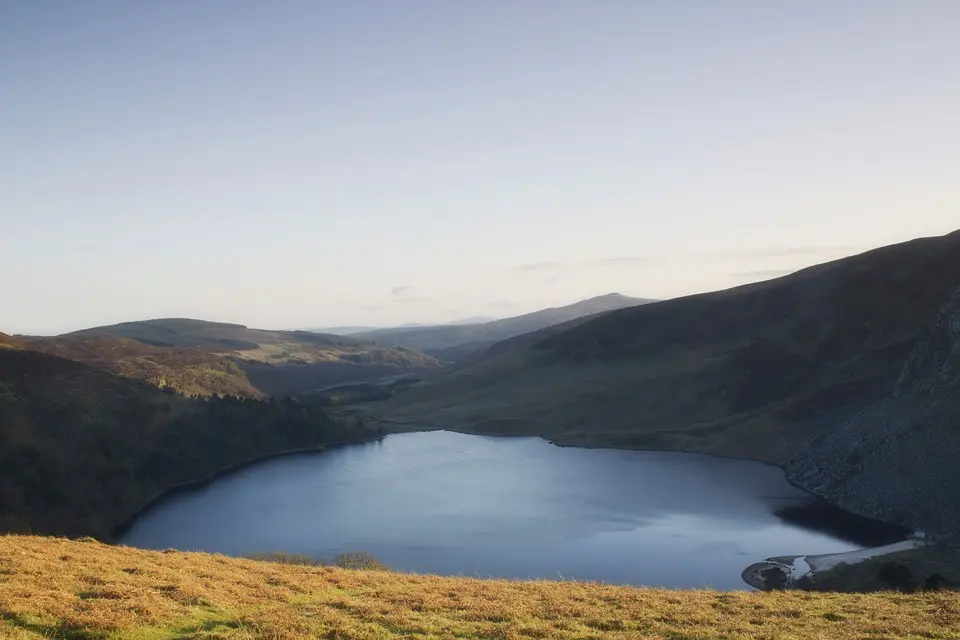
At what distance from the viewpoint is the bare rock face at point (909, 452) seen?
9294 cm

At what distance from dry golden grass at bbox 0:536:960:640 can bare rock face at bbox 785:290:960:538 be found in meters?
69.2

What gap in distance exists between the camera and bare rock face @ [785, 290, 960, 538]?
9294cm

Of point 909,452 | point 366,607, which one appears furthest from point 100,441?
point 909,452

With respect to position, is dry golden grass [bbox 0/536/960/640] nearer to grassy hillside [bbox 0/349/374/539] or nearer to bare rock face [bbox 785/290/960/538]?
bare rock face [bbox 785/290/960/538]

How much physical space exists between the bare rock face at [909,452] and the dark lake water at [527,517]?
4.61 m

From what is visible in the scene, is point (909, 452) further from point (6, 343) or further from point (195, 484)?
point (6, 343)

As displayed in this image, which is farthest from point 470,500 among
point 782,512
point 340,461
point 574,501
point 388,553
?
point 340,461

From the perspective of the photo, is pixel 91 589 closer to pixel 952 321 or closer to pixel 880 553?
pixel 880 553

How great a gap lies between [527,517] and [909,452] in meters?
56.5

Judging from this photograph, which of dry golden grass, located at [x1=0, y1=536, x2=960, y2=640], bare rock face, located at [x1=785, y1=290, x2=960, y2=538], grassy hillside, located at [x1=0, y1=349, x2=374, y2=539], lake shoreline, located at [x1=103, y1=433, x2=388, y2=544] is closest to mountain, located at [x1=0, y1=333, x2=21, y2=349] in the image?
grassy hillside, located at [x1=0, y1=349, x2=374, y2=539]

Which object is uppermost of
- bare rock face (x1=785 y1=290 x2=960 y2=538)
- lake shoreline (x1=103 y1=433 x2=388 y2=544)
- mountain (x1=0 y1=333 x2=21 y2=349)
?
mountain (x1=0 y1=333 x2=21 y2=349)

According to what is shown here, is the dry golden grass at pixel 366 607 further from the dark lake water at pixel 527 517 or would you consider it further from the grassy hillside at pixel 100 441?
the grassy hillside at pixel 100 441

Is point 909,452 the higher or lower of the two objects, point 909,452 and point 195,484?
the higher

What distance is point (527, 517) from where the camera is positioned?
10969 cm
